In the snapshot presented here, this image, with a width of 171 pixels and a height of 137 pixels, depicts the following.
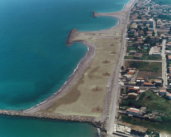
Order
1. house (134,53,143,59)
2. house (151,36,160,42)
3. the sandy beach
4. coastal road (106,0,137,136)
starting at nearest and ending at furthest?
1. coastal road (106,0,137,136)
2. the sandy beach
3. house (134,53,143,59)
4. house (151,36,160,42)

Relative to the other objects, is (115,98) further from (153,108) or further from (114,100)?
(153,108)

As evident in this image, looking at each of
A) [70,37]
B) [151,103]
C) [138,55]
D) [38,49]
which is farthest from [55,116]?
[70,37]

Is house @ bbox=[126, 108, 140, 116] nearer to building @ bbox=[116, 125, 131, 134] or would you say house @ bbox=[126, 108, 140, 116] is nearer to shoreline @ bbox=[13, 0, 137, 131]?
building @ bbox=[116, 125, 131, 134]

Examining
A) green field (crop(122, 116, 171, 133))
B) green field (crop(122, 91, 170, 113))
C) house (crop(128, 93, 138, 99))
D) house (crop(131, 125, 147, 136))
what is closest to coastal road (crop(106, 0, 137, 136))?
green field (crop(122, 91, 170, 113))

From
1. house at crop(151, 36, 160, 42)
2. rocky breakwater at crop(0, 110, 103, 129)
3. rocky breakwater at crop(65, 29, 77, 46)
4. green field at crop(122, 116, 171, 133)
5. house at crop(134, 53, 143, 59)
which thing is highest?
rocky breakwater at crop(65, 29, 77, 46)

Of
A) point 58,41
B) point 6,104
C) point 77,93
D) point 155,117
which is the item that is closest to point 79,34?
point 58,41

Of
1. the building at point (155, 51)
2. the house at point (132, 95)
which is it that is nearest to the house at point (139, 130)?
the house at point (132, 95)
